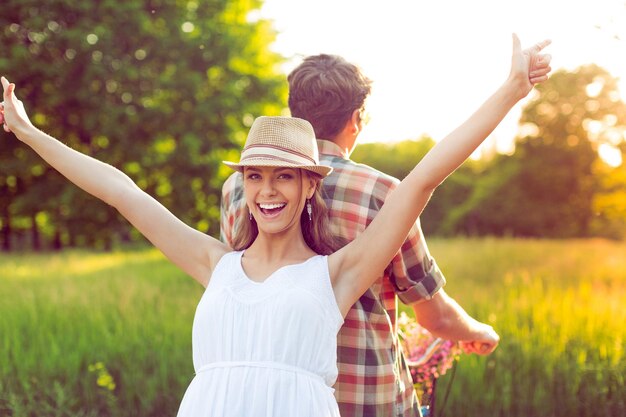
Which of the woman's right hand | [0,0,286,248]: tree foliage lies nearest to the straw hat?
the woman's right hand

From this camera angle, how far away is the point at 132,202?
2.34 m

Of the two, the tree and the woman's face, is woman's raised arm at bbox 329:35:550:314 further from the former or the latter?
the tree

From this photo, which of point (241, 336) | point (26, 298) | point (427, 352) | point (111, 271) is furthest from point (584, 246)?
point (241, 336)

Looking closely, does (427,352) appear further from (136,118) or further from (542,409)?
(136,118)

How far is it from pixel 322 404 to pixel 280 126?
740mm

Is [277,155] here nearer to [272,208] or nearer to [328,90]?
[272,208]

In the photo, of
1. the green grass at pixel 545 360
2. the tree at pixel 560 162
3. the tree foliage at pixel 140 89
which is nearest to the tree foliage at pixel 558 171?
the tree at pixel 560 162

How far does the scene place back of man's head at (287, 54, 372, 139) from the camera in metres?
2.32

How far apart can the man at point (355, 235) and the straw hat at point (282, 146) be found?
19 cm

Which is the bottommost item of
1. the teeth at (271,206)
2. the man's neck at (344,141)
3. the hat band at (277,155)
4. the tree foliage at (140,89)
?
the teeth at (271,206)

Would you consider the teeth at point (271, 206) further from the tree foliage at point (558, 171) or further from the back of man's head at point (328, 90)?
the tree foliage at point (558, 171)

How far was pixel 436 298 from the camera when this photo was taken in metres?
2.45

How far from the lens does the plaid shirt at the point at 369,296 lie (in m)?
2.30

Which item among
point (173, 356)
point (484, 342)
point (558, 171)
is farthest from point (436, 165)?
point (558, 171)
